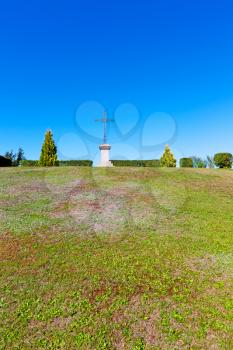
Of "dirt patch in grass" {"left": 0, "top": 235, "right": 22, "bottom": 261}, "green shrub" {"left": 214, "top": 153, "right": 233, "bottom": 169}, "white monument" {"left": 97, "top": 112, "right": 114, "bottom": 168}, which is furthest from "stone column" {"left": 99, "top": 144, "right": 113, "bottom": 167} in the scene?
"dirt patch in grass" {"left": 0, "top": 235, "right": 22, "bottom": 261}

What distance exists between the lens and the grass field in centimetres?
598

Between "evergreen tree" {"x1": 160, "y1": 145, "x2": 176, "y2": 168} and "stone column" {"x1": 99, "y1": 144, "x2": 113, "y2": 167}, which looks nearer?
"stone column" {"x1": 99, "y1": 144, "x2": 113, "y2": 167}

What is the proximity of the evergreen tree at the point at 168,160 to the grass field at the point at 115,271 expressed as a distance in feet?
65.1

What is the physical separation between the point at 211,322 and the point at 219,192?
1246 cm

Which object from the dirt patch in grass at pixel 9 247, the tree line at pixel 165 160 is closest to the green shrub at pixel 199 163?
the tree line at pixel 165 160

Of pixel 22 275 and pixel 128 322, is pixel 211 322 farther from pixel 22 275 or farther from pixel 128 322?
pixel 22 275

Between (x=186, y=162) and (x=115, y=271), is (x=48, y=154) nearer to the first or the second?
(x=186, y=162)

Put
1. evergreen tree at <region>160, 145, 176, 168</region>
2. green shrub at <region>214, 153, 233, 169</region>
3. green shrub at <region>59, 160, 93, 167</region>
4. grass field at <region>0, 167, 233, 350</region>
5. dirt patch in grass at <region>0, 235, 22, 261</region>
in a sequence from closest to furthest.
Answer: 1. grass field at <region>0, 167, 233, 350</region>
2. dirt patch in grass at <region>0, 235, 22, 261</region>
3. green shrub at <region>214, 153, 233, 169</region>
4. green shrub at <region>59, 160, 93, 167</region>
5. evergreen tree at <region>160, 145, 176, 168</region>

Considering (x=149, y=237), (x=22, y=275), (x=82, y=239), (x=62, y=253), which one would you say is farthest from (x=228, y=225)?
(x=22, y=275)

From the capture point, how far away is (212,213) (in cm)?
1359

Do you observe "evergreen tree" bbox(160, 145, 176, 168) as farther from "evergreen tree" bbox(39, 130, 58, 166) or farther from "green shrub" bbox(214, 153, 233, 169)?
"evergreen tree" bbox(39, 130, 58, 166)

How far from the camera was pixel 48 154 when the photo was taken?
111 ft

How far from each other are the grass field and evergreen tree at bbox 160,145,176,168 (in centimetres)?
1986

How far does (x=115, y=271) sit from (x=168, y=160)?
29.1m
